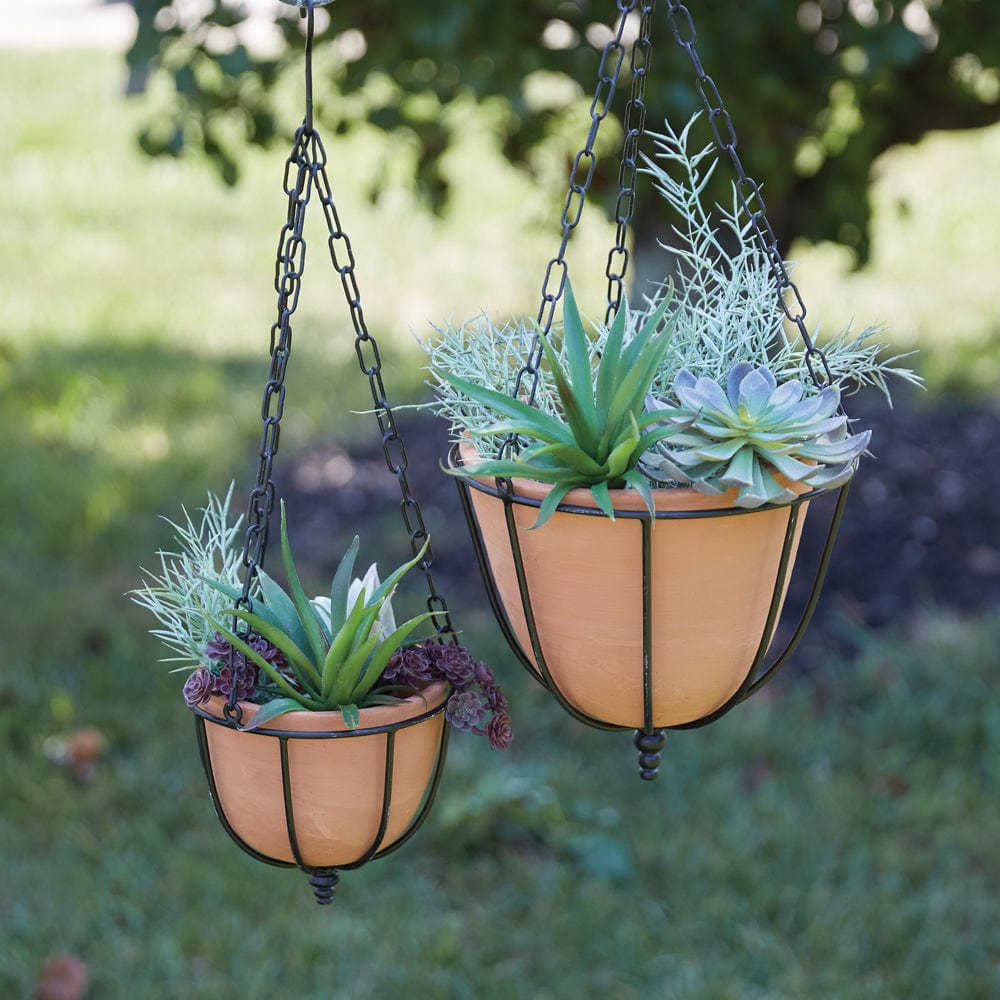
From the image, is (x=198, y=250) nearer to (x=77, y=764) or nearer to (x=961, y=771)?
(x=77, y=764)

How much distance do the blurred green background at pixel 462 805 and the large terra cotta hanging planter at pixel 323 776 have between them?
125cm

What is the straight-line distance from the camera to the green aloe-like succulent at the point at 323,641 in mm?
1217

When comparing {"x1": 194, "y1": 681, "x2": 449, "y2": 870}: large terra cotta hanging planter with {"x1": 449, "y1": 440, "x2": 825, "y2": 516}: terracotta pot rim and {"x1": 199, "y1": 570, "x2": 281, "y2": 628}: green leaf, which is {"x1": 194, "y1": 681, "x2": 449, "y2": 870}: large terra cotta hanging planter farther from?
{"x1": 449, "y1": 440, "x2": 825, "y2": 516}: terracotta pot rim

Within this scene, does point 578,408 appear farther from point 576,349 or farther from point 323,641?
point 323,641

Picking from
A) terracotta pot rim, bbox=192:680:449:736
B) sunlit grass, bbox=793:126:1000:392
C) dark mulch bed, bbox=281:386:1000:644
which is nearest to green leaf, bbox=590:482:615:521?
terracotta pot rim, bbox=192:680:449:736

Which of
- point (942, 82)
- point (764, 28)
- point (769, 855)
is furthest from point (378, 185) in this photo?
point (769, 855)

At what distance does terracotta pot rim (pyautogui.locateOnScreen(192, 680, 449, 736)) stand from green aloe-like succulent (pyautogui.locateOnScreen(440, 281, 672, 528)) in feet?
0.86

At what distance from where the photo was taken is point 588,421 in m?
1.13

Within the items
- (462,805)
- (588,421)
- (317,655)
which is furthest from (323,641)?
(462,805)

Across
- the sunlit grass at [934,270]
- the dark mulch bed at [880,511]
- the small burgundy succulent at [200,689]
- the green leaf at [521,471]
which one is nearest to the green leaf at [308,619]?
the small burgundy succulent at [200,689]

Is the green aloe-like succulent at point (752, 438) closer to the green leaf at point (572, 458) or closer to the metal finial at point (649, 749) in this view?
the green leaf at point (572, 458)

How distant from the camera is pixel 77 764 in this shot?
10.1 ft

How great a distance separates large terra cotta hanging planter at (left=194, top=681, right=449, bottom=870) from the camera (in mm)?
A: 1252

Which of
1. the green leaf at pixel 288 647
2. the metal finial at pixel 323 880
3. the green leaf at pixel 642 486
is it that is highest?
the green leaf at pixel 642 486
